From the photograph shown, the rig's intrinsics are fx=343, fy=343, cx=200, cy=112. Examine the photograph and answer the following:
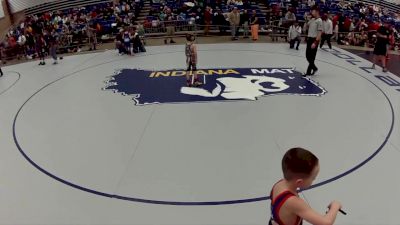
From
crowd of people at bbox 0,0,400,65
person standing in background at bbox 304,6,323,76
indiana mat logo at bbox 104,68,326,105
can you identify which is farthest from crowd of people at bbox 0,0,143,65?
person standing in background at bbox 304,6,323,76

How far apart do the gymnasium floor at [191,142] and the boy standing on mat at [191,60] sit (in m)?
0.30

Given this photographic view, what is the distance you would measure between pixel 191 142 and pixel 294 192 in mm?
3525

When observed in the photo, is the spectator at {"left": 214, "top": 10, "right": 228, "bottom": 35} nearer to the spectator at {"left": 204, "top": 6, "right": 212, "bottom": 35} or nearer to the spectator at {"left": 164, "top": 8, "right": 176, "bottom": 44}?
the spectator at {"left": 204, "top": 6, "right": 212, "bottom": 35}

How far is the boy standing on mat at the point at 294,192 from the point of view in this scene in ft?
6.36

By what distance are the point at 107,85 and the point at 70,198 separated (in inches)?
188

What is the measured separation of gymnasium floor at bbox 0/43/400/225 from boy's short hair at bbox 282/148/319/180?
187 centimetres

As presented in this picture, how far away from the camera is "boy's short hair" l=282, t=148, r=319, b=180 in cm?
193

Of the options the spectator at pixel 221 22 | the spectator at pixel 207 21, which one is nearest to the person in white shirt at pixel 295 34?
the spectator at pixel 221 22

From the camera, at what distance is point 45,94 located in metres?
8.30

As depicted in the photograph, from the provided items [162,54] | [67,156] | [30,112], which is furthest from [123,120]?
[162,54]

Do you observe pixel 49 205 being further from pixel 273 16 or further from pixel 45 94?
pixel 273 16

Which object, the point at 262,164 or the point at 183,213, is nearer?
the point at 183,213

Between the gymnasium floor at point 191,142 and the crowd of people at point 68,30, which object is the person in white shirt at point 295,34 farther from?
the crowd of people at point 68,30

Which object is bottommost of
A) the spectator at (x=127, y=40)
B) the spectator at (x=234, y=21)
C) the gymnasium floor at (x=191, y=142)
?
the gymnasium floor at (x=191, y=142)
